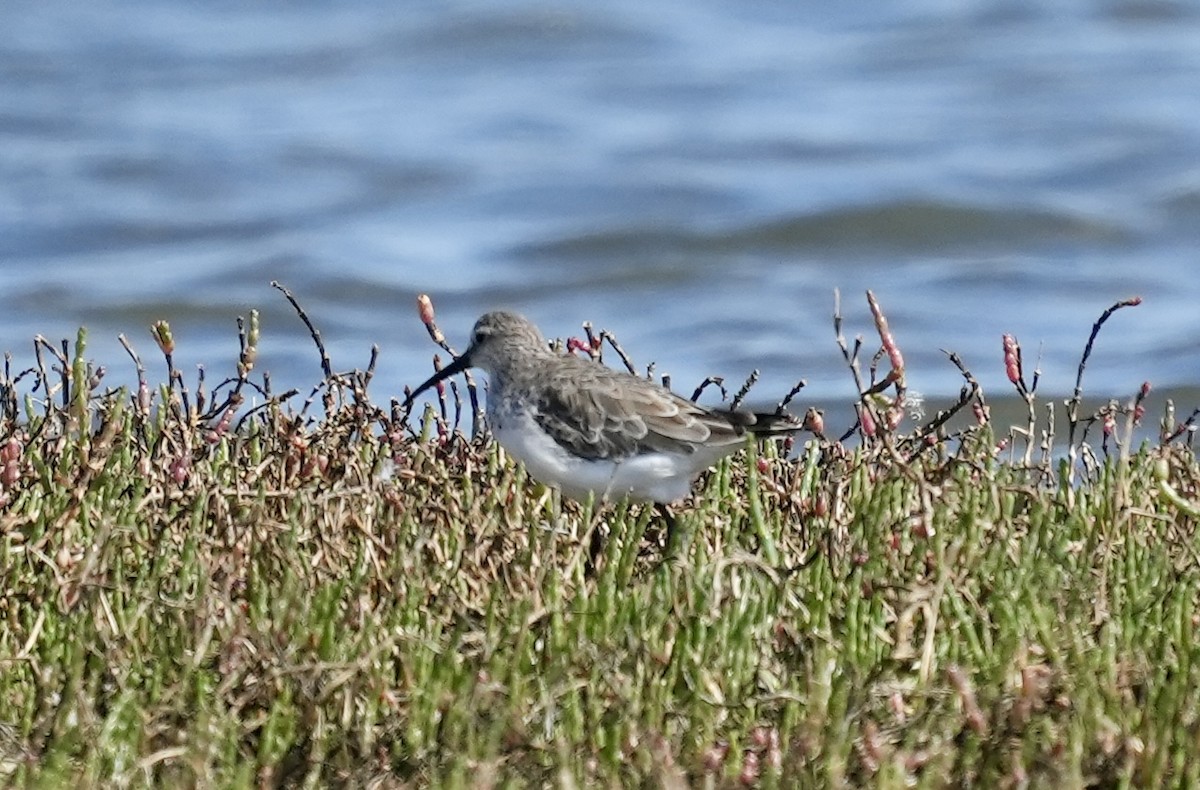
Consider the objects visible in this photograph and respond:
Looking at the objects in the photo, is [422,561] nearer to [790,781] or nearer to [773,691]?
[773,691]

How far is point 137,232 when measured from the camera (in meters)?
17.4

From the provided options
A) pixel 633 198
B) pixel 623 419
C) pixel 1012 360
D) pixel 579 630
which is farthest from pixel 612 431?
pixel 633 198

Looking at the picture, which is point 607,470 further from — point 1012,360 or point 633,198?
point 633,198

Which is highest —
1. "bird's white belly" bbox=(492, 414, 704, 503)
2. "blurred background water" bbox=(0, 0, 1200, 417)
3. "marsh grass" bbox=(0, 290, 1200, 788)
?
"blurred background water" bbox=(0, 0, 1200, 417)

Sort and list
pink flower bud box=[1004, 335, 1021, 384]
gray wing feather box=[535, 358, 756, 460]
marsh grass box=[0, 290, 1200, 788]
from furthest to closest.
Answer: gray wing feather box=[535, 358, 756, 460] → pink flower bud box=[1004, 335, 1021, 384] → marsh grass box=[0, 290, 1200, 788]

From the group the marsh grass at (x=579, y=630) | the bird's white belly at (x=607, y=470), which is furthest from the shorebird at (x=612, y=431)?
the marsh grass at (x=579, y=630)

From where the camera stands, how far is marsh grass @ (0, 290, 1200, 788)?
14.7 feet

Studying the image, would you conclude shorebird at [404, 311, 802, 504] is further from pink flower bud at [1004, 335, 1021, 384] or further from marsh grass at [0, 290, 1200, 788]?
pink flower bud at [1004, 335, 1021, 384]

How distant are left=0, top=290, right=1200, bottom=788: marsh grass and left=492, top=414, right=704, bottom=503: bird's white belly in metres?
0.27

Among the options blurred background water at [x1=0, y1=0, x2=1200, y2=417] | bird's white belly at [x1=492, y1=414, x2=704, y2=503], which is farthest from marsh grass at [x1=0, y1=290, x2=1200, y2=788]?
A: blurred background water at [x1=0, y1=0, x2=1200, y2=417]

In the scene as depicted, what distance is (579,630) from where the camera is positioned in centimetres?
493

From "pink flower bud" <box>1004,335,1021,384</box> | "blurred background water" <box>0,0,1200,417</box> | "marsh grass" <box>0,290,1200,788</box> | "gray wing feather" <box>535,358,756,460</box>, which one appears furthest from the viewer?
"blurred background water" <box>0,0,1200,417</box>

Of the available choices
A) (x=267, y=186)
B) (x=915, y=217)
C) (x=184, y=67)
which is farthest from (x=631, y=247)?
(x=184, y=67)

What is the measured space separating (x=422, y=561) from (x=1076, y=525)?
1.73 meters
